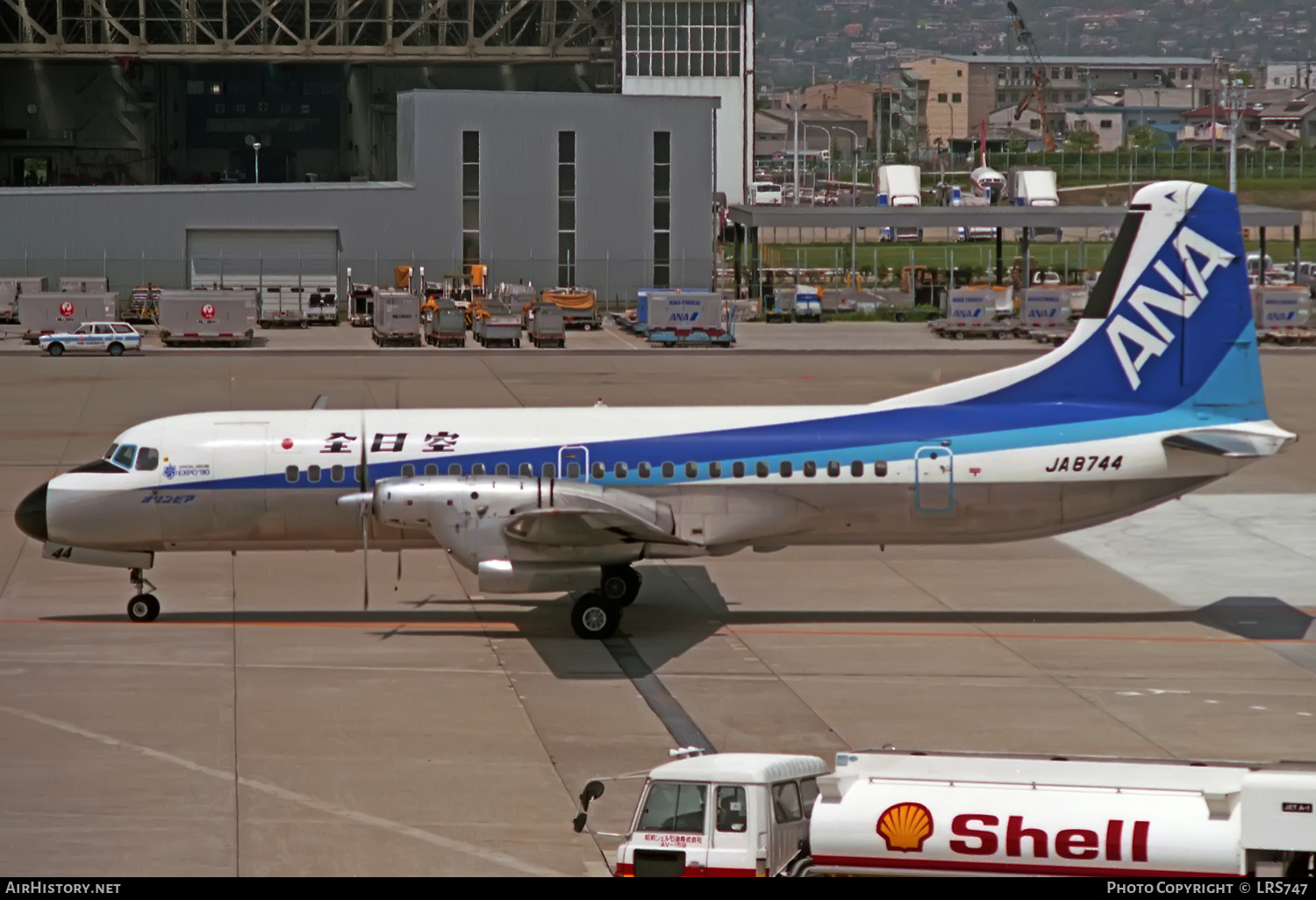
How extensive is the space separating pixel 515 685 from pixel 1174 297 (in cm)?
1222

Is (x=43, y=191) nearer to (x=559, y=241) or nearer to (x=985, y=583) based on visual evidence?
(x=559, y=241)

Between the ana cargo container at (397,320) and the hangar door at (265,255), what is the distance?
1477 cm

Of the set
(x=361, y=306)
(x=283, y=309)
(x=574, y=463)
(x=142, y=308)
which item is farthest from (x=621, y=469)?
(x=142, y=308)

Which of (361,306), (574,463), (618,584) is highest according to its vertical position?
(361,306)

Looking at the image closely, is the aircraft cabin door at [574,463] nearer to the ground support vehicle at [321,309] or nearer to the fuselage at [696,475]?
the fuselage at [696,475]

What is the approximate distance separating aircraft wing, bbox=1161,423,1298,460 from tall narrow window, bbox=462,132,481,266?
64.3 metres

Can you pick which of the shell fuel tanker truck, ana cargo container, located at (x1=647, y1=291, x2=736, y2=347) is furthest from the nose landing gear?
ana cargo container, located at (x1=647, y1=291, x2=736, y2=347)

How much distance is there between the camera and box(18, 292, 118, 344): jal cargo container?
69.8 meters

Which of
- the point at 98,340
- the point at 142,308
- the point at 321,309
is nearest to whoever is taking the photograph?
the point at 98,340

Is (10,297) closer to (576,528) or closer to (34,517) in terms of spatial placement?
(34,517)

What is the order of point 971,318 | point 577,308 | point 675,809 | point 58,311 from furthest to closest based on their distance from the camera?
point 577,308, point 971,318, point 58,311, point 675,809

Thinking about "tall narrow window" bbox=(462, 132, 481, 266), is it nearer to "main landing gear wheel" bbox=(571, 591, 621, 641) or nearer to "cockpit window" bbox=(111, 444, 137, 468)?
"cockpit window" bbox=(111, 444, 137, 468)

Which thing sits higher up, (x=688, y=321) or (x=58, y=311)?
(x=58, y=311)

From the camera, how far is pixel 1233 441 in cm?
2558
